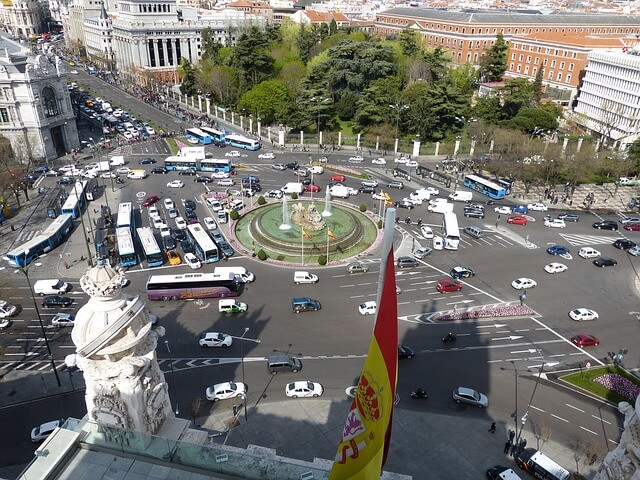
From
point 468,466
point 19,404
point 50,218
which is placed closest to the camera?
point 468,466

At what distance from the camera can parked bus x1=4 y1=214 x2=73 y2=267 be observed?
4484cm

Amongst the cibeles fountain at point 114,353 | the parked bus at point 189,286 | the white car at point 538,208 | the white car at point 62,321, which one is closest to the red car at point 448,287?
the parked bus at point 189,286

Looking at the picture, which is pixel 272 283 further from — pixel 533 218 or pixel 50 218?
pixel 533 218

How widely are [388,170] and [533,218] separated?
23604 mm

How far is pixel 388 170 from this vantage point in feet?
241

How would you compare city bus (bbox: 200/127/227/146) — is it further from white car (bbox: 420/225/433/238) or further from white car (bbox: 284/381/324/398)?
white car (bbox: 284/381/324/398)

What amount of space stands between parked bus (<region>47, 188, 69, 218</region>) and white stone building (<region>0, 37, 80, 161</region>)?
8.35m

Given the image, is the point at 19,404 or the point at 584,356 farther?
the point at 584,356

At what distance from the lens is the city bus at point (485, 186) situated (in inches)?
2491

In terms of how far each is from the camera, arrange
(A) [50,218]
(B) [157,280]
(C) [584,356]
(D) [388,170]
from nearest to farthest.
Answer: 1. (C) [584,356]
2. (B) [157,280]
3. (A) [50,218]
4. (D) [388,170]

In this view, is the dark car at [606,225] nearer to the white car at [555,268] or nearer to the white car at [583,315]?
the white car at [555,268]

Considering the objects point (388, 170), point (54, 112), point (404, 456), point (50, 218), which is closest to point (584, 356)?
point (404, 456)

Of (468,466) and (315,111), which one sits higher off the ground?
(315,111)

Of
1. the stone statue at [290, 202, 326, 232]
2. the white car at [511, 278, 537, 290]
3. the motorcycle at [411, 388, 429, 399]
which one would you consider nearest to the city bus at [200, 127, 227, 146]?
the stone statue at [290, 202, 326, 232]
